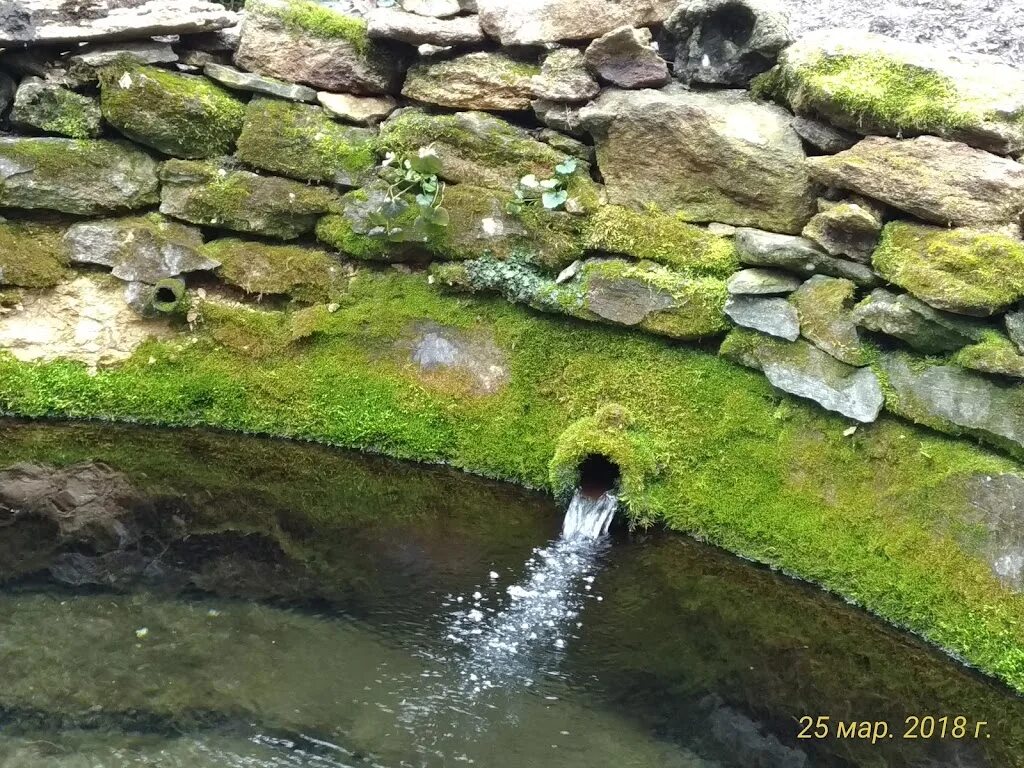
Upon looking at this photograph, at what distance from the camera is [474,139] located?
8336mm

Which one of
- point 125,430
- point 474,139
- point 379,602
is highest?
point 474,139

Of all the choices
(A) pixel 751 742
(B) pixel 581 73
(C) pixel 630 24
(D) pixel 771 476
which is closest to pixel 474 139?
(B) pixel 581 73

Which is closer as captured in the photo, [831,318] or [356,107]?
[831,318]

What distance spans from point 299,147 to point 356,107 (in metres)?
0.72

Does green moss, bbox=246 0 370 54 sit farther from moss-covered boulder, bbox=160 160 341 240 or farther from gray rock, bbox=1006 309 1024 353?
gray rock, bbox=1006 309 1024 353

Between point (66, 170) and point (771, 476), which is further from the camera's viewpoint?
point (66, 170)

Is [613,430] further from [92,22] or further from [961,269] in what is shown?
[92,22]

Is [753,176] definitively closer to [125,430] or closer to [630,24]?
[630,24]

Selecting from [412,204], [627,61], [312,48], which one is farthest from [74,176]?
[627,61]

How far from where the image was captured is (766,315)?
283 inches

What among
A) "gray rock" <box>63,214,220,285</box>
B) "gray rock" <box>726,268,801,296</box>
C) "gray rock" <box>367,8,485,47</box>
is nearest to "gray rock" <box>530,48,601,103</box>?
"gray rock" <box>367,8,485,47</box>

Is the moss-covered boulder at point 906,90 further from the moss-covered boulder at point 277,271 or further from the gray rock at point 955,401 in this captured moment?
the moss-covered boulder at point 277,271

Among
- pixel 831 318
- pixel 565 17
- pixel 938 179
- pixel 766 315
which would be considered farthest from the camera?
pixel 565 17

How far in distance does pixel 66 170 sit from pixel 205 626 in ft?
16.8
